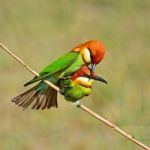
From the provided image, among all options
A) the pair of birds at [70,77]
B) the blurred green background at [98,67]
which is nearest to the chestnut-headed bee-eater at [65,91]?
the pair of birds at [70,77]

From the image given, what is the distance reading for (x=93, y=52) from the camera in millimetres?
1293

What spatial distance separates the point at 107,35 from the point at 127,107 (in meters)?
1.75

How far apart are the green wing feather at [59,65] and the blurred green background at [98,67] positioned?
2.13 m

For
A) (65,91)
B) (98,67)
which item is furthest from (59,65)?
(98,67)

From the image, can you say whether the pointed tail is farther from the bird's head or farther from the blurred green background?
the blurred green background

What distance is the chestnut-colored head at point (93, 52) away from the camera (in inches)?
50.8

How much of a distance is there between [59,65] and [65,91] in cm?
6

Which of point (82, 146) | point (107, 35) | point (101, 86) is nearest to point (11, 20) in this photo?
point (107, 35)

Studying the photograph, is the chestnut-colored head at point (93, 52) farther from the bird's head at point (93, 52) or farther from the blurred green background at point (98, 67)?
the blurred green background at point (98, 67)

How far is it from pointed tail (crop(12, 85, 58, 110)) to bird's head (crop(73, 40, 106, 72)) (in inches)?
3.7

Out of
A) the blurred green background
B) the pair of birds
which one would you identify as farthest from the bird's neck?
the blurred green background

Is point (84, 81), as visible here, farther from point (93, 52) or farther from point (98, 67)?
point (98, 67)

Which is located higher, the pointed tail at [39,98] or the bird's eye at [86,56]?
the bird's eye at [86,56]

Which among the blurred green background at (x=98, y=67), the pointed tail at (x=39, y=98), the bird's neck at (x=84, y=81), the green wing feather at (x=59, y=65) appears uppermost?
the blurred green background at (x=98, y=67)
